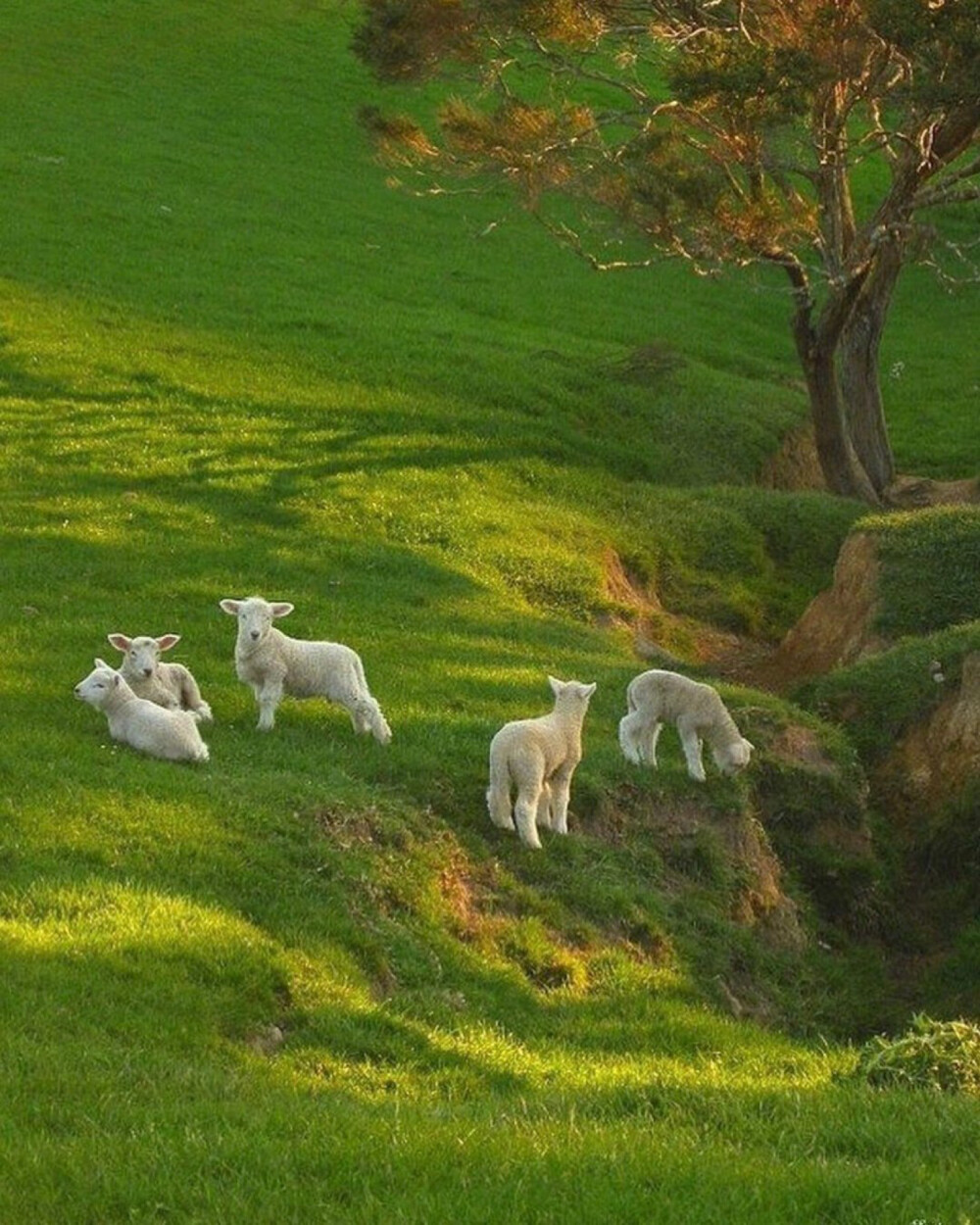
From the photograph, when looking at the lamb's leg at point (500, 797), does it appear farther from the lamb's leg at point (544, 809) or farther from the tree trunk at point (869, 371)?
the tree trunk at point (869, 371)

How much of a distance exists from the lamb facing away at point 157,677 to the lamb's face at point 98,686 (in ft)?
1.54

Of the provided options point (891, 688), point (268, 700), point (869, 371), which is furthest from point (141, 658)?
point (869, 371)

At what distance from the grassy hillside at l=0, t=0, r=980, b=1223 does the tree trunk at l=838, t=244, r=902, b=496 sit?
7.70 feet

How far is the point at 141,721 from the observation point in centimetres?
1412

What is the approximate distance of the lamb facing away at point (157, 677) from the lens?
14750mm

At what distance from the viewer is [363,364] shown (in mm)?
32375

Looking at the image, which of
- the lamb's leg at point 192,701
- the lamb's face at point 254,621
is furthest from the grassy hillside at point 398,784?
the lamb's face at point 254,621

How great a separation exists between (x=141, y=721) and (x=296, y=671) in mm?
1624

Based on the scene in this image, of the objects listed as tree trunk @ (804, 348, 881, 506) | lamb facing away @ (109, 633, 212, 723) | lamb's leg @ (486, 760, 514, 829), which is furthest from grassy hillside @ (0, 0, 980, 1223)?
tree trunk @ (804, 348, 881, 506)

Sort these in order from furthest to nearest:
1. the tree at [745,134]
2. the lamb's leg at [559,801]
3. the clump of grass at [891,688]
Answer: the tree at [745,134] < the clump of grass at [891,688] < the lamb's leg at [559,801]

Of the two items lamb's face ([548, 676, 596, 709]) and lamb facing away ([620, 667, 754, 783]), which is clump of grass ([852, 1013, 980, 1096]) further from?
lamb facing away ([620, 667, 754, 783])

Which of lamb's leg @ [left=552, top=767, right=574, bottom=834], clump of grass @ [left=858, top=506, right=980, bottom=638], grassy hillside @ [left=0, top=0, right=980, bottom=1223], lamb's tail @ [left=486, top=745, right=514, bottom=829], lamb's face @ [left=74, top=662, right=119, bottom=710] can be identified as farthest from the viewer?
clump of grass @ [left=858, top=506, right=980, bottom=638]

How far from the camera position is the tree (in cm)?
2572

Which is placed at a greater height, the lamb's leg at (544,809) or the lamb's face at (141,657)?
the lamb's face at (141,657)
